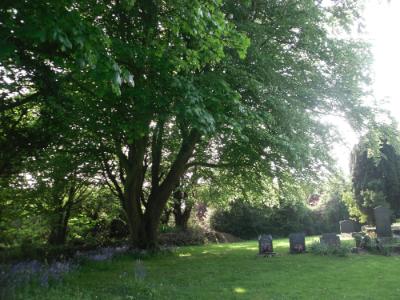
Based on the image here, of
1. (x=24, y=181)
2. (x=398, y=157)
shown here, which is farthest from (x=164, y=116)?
(x=398, y=157)

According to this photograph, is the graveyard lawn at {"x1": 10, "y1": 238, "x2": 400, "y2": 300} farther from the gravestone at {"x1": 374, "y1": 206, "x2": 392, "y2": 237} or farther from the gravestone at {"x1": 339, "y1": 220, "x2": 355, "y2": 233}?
the gravestone at {"x1": 339, "y1": 220, "x2": 355, "y2": 233}

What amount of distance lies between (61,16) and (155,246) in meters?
13.7

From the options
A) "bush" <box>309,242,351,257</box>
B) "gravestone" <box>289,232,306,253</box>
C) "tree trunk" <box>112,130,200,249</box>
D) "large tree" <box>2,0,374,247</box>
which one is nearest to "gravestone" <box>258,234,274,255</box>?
"gravestone" <box>289,232,306,253</box>

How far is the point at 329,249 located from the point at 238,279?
20.5 ft

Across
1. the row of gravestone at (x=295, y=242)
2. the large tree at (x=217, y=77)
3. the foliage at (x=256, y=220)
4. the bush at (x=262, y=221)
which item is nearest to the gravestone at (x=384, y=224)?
the row of gravestone at (x=295, y=242)

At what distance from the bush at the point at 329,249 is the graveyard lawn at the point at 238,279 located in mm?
382

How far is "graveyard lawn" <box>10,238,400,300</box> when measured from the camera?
8445mm

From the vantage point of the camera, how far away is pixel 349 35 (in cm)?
1476

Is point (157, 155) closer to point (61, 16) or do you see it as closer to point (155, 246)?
point (155, 246)

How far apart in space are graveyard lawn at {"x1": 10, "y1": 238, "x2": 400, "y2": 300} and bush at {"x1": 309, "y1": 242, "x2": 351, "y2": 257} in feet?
1.25

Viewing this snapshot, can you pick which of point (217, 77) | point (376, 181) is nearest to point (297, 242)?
point (217, 77)

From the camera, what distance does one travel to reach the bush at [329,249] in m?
15.1

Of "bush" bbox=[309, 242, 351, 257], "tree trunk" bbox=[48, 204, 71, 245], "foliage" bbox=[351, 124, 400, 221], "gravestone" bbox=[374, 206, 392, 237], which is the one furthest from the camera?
"foliage" bbox=[351, 124, 400, 221]

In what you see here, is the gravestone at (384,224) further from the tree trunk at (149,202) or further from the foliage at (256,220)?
the foliage at (256,220)
